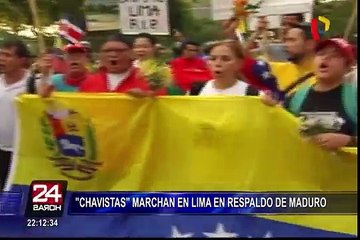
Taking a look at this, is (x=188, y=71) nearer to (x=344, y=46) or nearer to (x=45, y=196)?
(x=344, y=46)

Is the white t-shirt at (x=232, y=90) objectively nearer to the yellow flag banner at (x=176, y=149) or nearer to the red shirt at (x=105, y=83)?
the yellow flag banner at (x=176, y=149)

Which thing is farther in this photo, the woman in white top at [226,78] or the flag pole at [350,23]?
the woman in white top at [226,78]

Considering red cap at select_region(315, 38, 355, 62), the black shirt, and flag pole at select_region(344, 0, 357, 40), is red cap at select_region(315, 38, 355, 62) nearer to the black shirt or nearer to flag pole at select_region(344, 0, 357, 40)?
flag pole at select_region(344, 0, 357, 40)

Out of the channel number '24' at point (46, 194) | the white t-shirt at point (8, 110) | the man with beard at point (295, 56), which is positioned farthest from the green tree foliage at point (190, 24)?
the channel number '24' at point (46, 194)

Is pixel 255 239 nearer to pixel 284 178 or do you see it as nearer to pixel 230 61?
pixel 284 178

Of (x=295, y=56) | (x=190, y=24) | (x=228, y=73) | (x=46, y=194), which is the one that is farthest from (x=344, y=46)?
(x=46, y=194)

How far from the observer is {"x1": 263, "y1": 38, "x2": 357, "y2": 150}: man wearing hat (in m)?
3.70

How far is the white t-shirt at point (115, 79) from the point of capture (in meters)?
3.87

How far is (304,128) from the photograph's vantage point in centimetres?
379

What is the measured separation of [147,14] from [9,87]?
82 centimetres

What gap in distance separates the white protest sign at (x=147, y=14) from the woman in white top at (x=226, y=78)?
0.29m

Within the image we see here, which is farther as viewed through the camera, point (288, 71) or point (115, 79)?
point (115, 79)

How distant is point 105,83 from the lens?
3877 millimetres

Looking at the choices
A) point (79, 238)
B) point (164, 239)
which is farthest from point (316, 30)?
point (79, 238)
